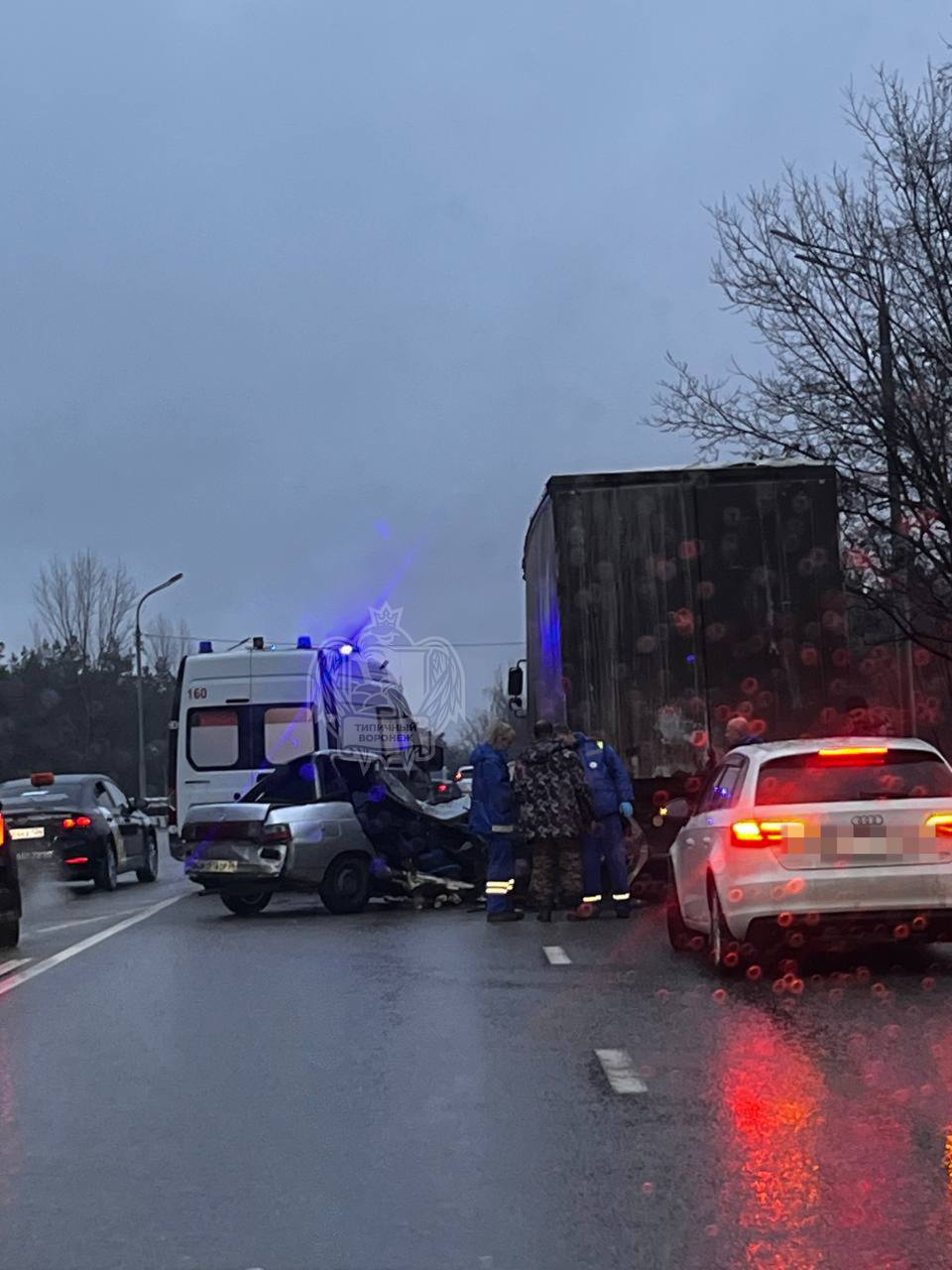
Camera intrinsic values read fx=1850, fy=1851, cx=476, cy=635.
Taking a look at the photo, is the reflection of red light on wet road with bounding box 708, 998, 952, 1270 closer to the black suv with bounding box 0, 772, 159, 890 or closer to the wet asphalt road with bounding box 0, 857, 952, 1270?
the wet asphalt road with bounding box 0, 857, 952, 1270

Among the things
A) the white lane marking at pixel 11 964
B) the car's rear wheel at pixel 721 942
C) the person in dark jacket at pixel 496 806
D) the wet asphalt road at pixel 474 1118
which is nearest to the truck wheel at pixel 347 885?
the person in dark jacket at pixel 496 806

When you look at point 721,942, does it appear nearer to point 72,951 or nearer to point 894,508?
point 72,951

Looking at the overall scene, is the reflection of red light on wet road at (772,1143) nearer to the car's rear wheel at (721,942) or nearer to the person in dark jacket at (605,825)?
the car's rear wheel at (721,942)

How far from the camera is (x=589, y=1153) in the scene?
6512mm

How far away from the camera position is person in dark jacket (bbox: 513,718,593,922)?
51.9 feet

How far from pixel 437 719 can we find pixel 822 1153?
31789mm

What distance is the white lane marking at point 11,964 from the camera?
12.8m

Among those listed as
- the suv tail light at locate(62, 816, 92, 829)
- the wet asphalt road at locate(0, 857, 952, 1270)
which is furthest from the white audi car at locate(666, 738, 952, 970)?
the suv tail light at locate(62, 816, 92, 829)

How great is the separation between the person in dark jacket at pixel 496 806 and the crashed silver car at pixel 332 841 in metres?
1.56

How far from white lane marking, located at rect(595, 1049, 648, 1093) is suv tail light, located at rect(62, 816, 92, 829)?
14.4m

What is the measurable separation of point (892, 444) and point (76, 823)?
1082 centimetres

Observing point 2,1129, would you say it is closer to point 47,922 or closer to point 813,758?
point 813,758

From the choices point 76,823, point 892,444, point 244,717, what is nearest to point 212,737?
point 244,717

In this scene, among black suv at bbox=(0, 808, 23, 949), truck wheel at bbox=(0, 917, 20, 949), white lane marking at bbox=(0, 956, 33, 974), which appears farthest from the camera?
truck wheel at bbox=(0, 917, 20, 949)
